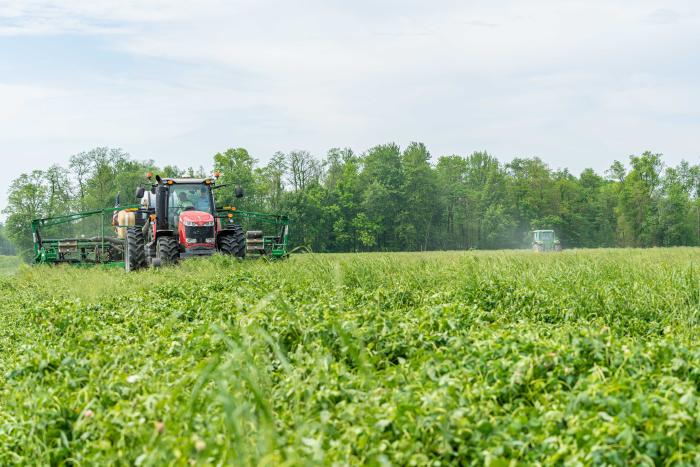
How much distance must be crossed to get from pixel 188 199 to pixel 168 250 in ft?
7.44

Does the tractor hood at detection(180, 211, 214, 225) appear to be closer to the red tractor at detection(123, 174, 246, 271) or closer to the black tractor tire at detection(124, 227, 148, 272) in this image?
the red tractor at detection(123, 174, 246, 271)

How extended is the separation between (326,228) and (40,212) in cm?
2525

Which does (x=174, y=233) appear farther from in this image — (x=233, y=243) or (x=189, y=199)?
(x=233, y=243)

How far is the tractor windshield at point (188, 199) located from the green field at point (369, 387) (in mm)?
11161

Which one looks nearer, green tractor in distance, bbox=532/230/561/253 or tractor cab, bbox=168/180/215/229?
tractor cab, bbox=168/180/215/229

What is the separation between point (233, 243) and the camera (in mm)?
18359

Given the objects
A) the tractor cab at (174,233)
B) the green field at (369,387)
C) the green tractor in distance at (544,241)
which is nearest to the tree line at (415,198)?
the green tractor in distance at (544,241)

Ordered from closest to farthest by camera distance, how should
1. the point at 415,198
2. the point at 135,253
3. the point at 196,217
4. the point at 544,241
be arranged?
the point at 196,217
the point at 135,253
the point at 544,241
the point at 415,198

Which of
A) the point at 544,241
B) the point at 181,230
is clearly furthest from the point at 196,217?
the point at 544,241

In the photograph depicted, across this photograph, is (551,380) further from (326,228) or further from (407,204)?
(407,204)

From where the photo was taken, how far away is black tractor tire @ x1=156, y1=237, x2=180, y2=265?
17625 millimetres

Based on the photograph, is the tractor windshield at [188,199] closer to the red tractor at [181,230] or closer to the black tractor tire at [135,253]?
the red tractor at [181,230]

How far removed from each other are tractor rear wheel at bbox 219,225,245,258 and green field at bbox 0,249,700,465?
1004cm

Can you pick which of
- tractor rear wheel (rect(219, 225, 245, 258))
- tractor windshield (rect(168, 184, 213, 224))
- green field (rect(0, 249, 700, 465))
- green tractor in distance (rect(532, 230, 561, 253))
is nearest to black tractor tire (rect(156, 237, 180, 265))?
tractor rear wheel (rect(219, 225, 245, 258))
